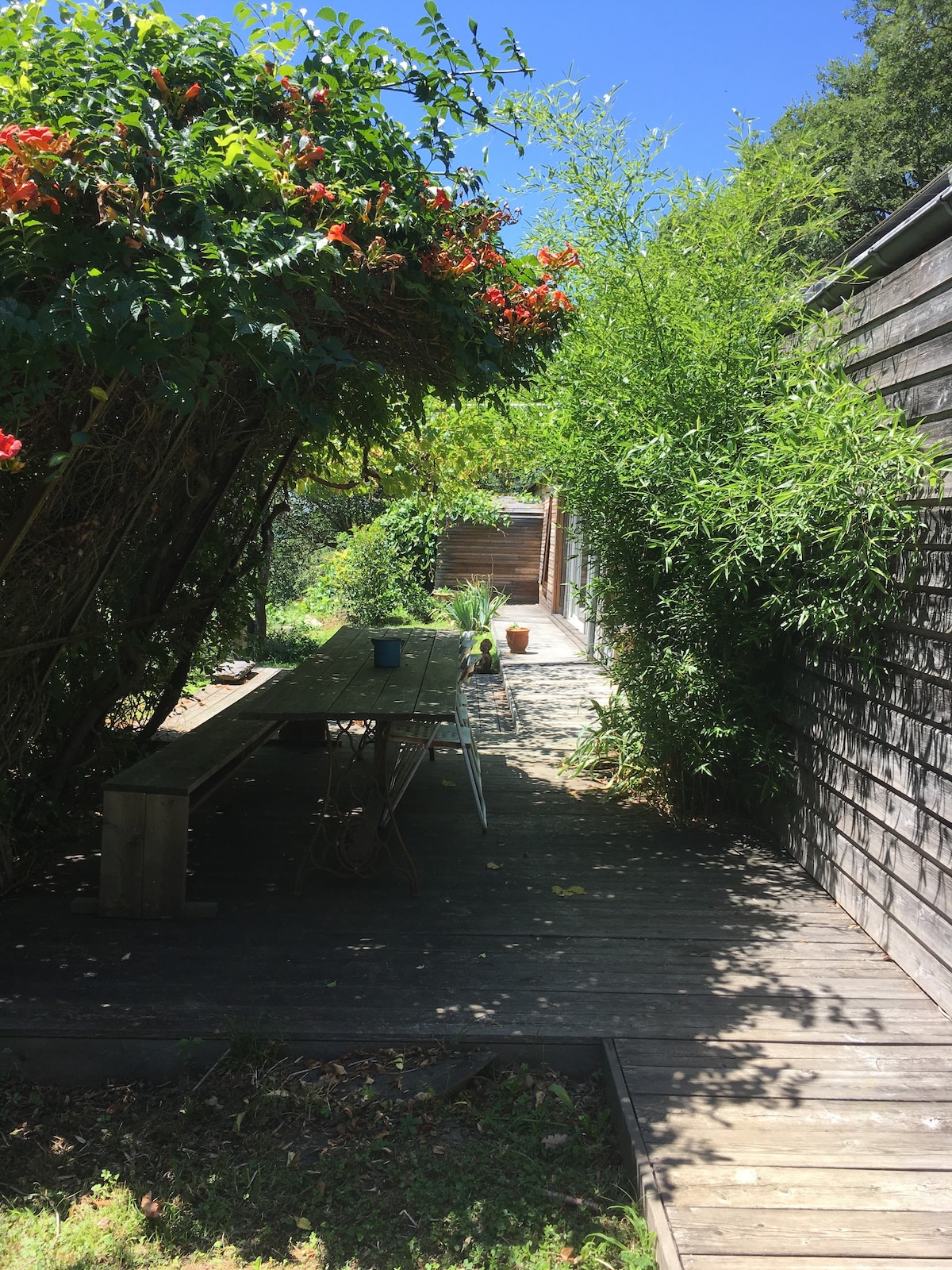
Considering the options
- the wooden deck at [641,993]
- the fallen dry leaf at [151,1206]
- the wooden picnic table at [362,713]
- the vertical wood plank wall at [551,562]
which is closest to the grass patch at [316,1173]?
the fallen dry leaf at [151,1206]

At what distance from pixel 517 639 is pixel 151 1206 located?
842cm

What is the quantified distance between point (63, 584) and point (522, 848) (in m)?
2.28

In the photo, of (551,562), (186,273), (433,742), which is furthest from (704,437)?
(551,562)

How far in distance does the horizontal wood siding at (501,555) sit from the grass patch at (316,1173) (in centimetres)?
1479

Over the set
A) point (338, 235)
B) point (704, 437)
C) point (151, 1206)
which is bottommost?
point (151, 1206)

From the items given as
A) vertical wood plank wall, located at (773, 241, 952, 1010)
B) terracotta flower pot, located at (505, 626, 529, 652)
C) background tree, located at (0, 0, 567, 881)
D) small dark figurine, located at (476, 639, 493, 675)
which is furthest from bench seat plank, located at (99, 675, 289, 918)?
terracotta flower pot, located at (505, 626, 529, 652)

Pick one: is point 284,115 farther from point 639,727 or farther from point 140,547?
point 639,727

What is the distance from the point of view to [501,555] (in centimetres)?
1775

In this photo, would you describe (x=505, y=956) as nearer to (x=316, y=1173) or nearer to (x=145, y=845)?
(x=316, y=1173)

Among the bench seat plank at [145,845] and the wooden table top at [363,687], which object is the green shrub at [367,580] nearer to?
the wooden table top at [363,687]

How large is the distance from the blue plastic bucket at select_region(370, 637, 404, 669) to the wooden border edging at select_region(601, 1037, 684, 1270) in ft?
7.90

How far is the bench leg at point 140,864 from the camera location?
11.2 ft

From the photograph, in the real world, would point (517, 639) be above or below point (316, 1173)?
above

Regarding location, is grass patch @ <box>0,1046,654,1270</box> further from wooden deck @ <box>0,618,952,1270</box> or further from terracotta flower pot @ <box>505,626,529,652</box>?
terracotta flower pot @ <box>505,626,529,652</box>
